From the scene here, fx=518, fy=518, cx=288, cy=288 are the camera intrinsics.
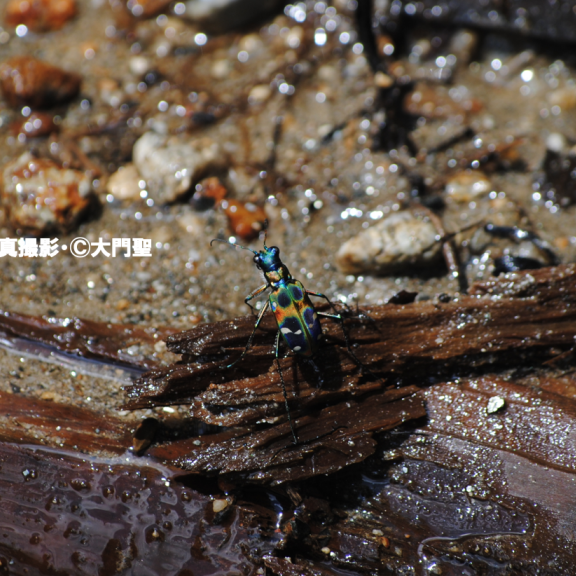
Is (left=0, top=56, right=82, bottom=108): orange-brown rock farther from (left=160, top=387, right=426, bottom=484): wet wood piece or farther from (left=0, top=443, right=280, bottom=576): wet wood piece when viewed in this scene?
(left=160, top=387, right=426, bottom=484): wet wood piece

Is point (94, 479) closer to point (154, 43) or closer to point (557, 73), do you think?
point (154, 43)

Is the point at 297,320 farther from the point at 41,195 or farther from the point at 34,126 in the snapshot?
the point at 34,126

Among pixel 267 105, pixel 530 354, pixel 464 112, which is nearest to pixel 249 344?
pixel 530 354

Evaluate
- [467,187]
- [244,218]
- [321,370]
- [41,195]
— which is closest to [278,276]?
[321,370]

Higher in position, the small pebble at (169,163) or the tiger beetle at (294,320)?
the small pebble at (169,163)

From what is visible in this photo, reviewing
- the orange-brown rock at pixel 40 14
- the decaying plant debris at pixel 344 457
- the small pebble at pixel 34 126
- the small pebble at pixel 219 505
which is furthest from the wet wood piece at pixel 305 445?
the orange-brown rock at pixel 40 14

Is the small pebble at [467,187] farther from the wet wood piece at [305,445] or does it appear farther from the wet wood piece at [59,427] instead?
the wet wood piece at [59,427]

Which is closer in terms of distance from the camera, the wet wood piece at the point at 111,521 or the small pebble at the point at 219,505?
the wet wood piece at the point at 111,521
